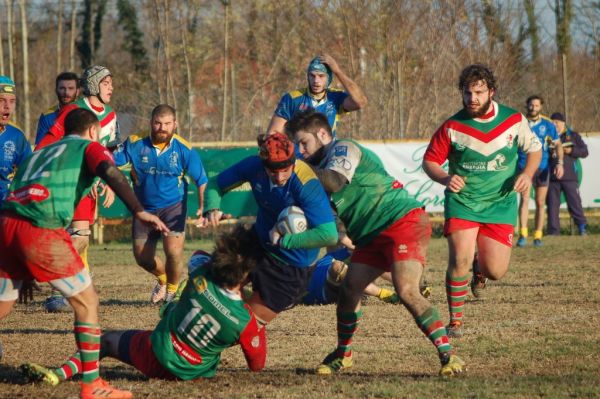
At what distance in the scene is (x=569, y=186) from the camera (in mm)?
18422

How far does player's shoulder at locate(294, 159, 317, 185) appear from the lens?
618 cm

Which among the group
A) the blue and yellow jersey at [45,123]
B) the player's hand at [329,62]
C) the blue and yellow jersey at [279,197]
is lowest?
the blue and yellow jersey at [279,197]

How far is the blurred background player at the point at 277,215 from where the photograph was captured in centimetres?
607

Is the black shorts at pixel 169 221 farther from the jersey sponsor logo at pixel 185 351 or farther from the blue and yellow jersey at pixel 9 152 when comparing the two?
the jersey sponsor logo at pixel 185 351

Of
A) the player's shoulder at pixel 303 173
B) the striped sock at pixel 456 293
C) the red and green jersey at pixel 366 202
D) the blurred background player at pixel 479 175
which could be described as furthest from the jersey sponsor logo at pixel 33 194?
the striped sock at pixel 456 293

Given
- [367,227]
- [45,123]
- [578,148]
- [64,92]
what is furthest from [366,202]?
[578,148]

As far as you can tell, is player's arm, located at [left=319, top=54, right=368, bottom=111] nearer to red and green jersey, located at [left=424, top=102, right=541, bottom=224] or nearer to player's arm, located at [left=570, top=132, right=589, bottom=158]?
red and green jersey, located at [left=424, top=102, right=541, bottom=224]

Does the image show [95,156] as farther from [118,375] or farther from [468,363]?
[468,363]

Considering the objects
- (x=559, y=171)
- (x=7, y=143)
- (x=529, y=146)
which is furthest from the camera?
(x=559, y=171)

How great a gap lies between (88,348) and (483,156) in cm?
377

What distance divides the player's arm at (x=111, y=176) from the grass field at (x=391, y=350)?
3.54 ft

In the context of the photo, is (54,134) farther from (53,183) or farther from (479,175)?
(479,175)

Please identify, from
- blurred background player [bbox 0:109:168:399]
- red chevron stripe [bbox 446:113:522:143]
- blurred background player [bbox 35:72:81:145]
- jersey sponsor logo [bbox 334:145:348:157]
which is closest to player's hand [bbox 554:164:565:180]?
red chevron stripe [bbox 446:113:522:143]

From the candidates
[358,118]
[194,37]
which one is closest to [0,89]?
[358,118]
